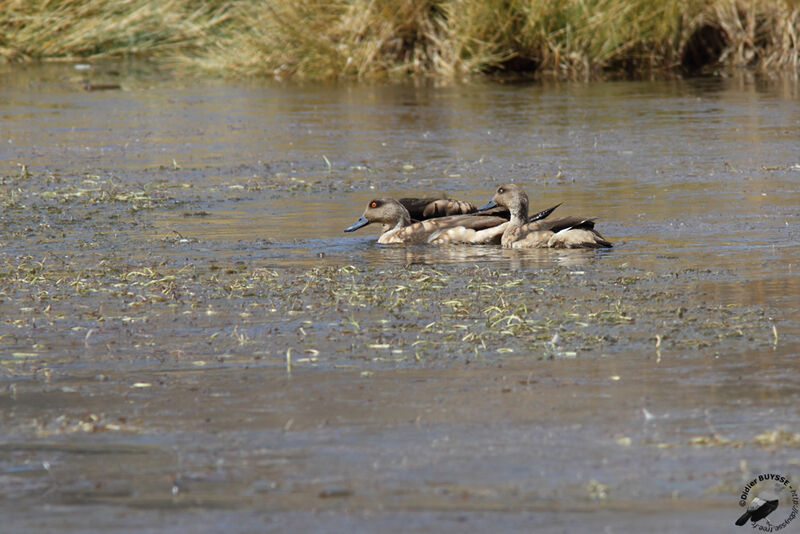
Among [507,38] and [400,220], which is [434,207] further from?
[507,38]

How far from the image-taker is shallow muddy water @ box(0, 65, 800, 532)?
15.9 feet

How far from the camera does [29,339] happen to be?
7.25 metres

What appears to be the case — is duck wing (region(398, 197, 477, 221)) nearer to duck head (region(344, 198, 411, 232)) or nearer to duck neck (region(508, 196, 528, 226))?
duck head (region(344, 198, 411, 232))

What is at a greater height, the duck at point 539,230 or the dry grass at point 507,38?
the dry grass at point 507,38

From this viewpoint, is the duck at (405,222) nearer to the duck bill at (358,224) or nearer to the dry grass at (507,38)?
the duck bill at (358,224)

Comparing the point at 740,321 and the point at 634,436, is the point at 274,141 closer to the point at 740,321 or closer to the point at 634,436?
the point at 740,321

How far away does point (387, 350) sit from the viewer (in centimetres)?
692

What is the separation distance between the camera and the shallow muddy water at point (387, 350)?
484 centimetres

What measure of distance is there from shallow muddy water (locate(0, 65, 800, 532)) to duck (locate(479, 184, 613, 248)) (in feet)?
0.69

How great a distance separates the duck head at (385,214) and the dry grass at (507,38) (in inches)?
567

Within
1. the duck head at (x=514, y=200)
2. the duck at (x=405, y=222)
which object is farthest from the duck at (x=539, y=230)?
the duck at (x=405, y=222)

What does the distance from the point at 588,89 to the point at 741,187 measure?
35.9 ft

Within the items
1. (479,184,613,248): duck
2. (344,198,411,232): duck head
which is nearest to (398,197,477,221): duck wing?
(479,184,613,248): duck

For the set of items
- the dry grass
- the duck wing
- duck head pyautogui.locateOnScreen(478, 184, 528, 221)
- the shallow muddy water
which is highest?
the dry grass
